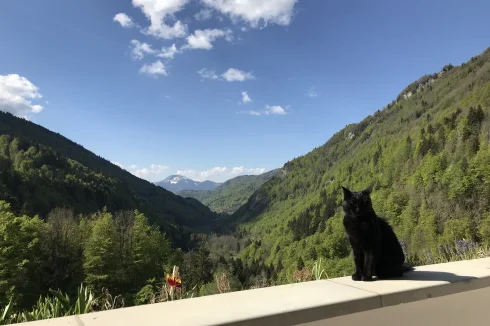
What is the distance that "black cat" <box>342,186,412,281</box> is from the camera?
8.89 ft

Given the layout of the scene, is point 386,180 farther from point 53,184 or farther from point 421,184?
point 53,184

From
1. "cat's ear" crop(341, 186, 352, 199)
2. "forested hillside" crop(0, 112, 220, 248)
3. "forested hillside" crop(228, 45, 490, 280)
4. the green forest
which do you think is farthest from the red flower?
"forested hillside" crop(0, 112, 220, 248)

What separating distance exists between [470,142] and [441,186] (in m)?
12.1

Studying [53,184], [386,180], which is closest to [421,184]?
[386,180]

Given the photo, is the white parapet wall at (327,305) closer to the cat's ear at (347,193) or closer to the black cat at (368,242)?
the black cat at (368,242)

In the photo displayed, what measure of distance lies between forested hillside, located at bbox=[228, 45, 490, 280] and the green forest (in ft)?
1.09

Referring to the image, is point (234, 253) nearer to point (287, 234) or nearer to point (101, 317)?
point (287, 234)

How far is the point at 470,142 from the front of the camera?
2662 inches

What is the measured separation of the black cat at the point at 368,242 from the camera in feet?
8.89

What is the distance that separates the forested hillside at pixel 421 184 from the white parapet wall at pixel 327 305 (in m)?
4.78

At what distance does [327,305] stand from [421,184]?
77981mm

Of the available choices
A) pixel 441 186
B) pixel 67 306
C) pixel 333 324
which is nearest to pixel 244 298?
pixel 333 324

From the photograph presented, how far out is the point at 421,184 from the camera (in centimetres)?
7162

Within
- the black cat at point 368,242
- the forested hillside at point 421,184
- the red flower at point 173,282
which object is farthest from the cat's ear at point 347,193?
the forested hillside at point 421,184
